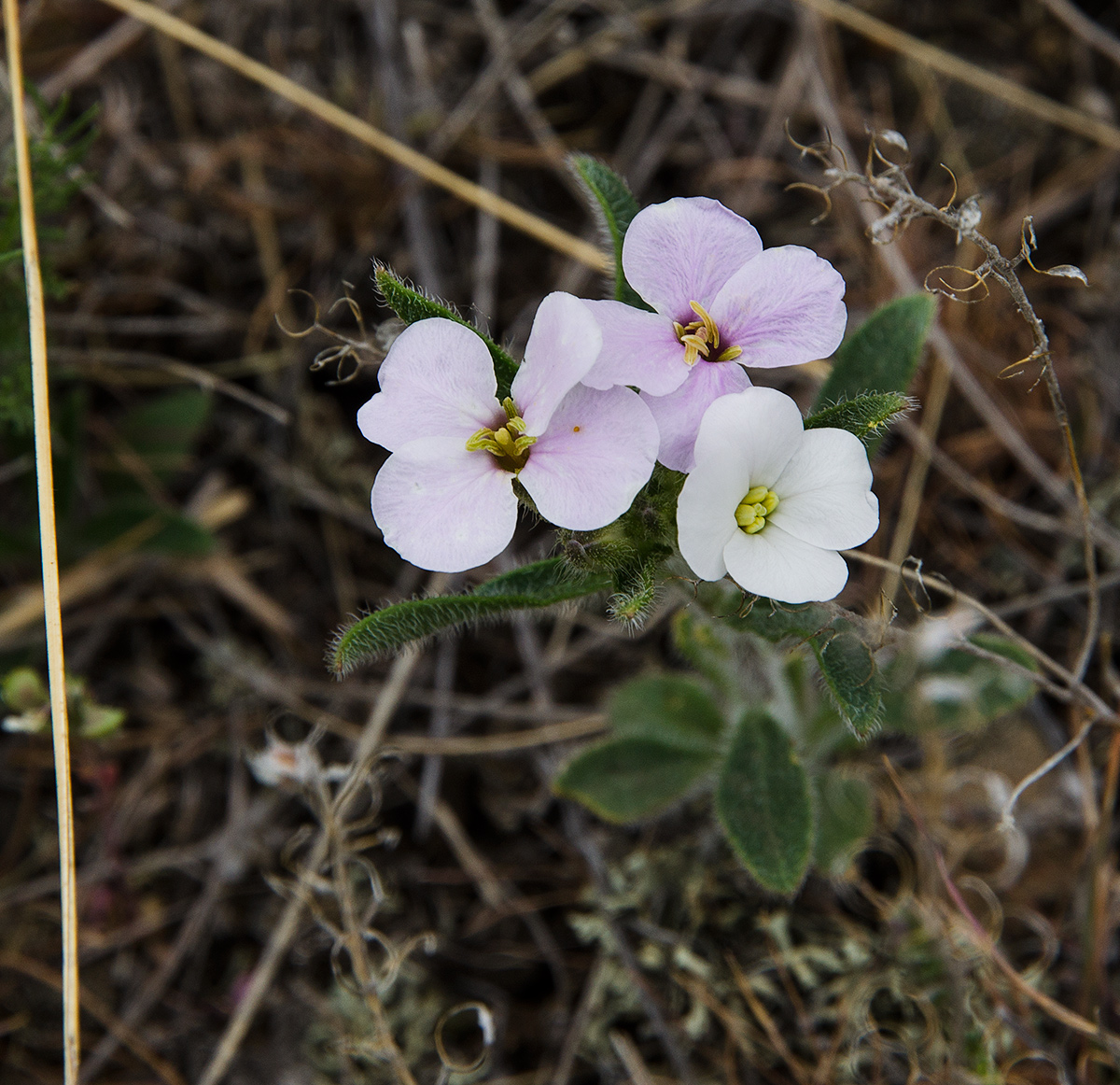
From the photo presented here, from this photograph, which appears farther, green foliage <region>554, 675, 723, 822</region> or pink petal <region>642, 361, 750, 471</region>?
green foliage <region>554, 675, 723, 822</region>

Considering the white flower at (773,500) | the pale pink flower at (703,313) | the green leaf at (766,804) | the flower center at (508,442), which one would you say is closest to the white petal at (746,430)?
the white flower at (773,500)

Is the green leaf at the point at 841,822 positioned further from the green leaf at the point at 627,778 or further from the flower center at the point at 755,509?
the flower center at the point at 755,509

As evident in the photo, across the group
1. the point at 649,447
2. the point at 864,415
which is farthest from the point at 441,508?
the point at 864,415

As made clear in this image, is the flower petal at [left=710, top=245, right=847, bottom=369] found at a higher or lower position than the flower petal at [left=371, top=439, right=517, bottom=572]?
higher

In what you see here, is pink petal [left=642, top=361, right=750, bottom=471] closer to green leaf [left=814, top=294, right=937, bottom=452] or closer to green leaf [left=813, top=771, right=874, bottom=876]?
green leaf [left=814, top=294, right=937, bottom=452]

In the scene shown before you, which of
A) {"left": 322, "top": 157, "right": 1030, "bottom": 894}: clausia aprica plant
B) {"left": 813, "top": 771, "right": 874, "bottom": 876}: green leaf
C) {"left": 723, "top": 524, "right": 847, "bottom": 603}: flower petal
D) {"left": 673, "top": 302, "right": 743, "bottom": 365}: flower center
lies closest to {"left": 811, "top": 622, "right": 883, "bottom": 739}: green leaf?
{"left": 322, "top": 157, "right": 1030, "bottom": 894}: clausia aprica plant

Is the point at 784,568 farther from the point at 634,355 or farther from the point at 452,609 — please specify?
the point at 452,609

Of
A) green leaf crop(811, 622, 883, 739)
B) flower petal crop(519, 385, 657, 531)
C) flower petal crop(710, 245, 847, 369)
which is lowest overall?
green leaf crop(811, 622, 883, 739)

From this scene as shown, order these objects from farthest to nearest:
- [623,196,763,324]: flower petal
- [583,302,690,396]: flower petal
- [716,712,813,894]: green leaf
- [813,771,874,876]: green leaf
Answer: [813,771,874,876]: green leaf → [716,712,813,894]: green leaf → [623,196,763,324]: flower petal → [583,302,690,396]: flower petal
